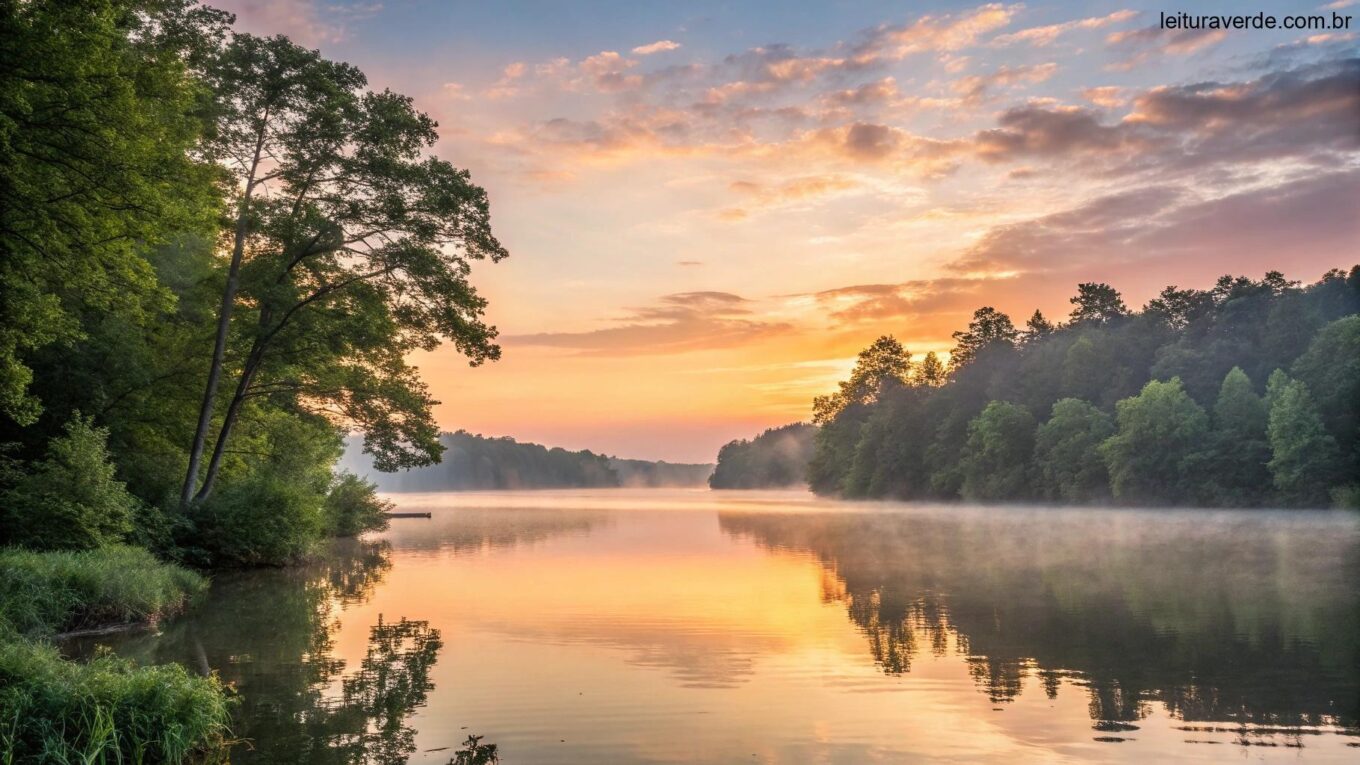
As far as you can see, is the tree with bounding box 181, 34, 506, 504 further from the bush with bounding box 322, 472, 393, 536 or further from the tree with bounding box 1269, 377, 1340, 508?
the tree with bounding box 1269, 377, 1340, 508

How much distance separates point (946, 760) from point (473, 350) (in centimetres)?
2596

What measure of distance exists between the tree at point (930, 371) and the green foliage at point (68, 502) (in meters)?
119

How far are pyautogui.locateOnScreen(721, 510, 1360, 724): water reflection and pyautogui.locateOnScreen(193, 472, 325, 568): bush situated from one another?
19.4m

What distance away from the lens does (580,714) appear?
535 inches

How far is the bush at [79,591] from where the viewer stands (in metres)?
17.3

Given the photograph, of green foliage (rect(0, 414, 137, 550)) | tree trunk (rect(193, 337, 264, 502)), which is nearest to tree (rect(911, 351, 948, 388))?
tree trunk (rect(193, 337, 264, 502))

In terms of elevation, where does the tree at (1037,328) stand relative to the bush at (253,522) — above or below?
above

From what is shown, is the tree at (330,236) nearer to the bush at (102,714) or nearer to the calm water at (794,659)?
the calm water at (794,659)

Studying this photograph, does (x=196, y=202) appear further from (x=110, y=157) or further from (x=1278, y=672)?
(x=1278, y=672)

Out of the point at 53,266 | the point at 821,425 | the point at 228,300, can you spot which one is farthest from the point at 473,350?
the point at 821,425

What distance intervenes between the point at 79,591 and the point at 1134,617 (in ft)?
76.8

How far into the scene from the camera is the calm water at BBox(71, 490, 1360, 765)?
1220cm

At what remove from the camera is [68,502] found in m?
23.7

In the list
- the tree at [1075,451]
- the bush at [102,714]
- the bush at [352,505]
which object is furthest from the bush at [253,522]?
the tree at [1075,451]
